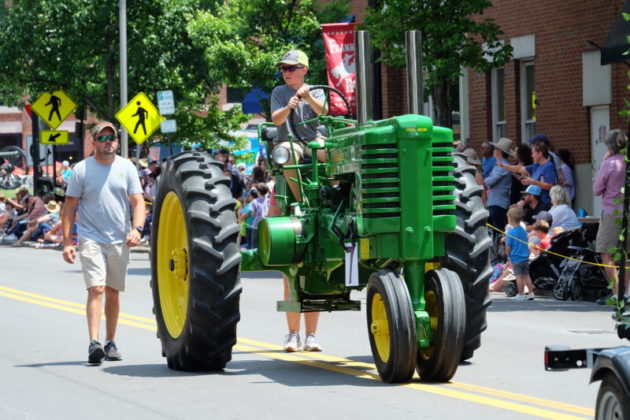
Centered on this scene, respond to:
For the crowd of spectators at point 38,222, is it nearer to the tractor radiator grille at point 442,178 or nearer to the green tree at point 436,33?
the green tree at point 436,33

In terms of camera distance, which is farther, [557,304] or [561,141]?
[561,141]

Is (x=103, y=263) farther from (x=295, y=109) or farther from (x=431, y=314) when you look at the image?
(x=431, y=314)

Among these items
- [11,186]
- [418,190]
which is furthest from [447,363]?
[11,186]

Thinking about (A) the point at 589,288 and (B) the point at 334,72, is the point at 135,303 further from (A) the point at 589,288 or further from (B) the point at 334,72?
(B) the point at 334,72

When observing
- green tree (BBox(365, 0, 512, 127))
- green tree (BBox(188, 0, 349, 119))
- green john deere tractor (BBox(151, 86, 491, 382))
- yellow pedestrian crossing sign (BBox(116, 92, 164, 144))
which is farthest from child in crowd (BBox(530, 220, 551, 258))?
yellow pedestrian crossing sign (BBox(116, 92, 164, 144))

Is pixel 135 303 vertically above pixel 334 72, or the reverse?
pixel 334 72

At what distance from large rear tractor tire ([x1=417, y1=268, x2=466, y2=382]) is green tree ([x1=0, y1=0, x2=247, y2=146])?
30298mm

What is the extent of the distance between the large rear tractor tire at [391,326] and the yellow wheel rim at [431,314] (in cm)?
25

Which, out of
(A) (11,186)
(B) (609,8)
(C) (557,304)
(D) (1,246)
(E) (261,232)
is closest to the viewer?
(E) (261,232)

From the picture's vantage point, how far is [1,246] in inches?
1405

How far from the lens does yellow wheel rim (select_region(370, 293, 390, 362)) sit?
9789 mm

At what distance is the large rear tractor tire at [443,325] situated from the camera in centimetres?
953

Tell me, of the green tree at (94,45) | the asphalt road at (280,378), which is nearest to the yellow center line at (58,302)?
the asphalt road at (280,378)

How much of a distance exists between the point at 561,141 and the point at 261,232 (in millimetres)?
16690
